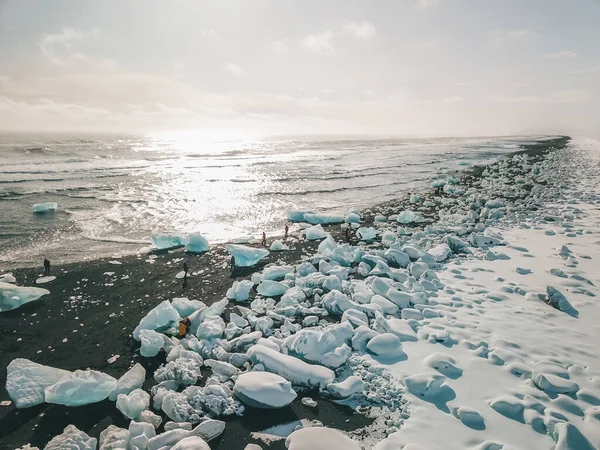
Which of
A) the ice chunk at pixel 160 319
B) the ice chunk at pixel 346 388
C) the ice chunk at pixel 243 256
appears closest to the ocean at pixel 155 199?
the ice chunk at pixel 243 256

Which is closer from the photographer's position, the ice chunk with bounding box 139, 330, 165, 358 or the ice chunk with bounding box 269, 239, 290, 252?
the ice chunk with bounding box 139, 330, 165, 358

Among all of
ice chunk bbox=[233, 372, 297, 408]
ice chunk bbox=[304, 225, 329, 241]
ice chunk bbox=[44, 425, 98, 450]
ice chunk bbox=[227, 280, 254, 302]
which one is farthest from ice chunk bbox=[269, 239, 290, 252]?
ice chunk bbox=[44, 425, 98, 450]

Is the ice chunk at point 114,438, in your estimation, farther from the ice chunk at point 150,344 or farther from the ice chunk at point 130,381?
the ice chunk at point 150,344

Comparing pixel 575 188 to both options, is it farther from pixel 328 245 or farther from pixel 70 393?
pixel 70 393

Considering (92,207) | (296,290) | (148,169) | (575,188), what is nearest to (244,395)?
(296,290)

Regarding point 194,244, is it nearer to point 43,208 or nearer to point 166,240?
point 166,240

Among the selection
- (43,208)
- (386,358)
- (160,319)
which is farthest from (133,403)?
(43,208)

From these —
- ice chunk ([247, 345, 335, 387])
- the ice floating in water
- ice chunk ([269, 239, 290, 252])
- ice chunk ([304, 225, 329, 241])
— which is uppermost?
the ice floating in water

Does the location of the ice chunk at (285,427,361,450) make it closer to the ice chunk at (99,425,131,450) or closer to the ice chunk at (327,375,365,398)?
the ice chunk at (327,375,365,398)
